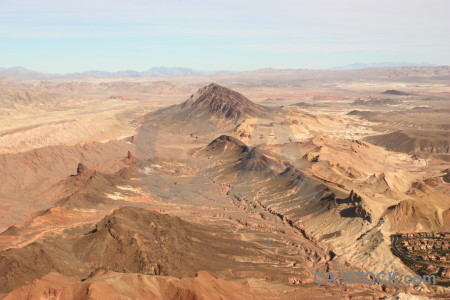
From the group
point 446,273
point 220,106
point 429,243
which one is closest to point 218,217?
point 429,243

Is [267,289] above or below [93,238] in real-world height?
below

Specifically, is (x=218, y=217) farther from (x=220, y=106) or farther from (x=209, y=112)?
(x=220, y=106)

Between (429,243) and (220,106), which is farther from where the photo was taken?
(220,106)

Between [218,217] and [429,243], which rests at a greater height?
[429,243]

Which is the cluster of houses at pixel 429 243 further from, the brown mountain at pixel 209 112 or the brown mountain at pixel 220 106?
the brown mountain at pixel 220 106

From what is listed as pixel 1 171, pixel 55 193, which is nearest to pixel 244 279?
pixel 55 193

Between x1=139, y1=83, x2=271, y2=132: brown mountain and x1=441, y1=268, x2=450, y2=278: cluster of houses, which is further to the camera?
x1=139, y1=83, x2=271, y2=132: brown mountain

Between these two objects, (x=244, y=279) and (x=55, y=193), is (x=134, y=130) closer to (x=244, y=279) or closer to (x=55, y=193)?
(x=55, y=193)

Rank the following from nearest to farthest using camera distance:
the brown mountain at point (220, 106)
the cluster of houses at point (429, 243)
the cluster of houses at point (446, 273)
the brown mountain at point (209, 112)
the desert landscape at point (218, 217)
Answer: the desert landscape at point (218, 217) → the cluster of houses at point (446, 273) → the cluster of houses at point (429, 243) → the brown mountain at point (209, 112) → the brown mountain at point (220, 106)

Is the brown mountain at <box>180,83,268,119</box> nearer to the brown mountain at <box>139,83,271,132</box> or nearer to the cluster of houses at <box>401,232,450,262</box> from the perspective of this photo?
the brown mountain at <box>139,83,271,132</box>

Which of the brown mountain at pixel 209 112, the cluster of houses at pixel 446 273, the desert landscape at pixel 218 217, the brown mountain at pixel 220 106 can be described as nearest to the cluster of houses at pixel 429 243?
the desert landscape at pixel 218 217

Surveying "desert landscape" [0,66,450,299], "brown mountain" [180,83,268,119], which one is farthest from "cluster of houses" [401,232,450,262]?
"brown mountain" [180,83,268,119]
